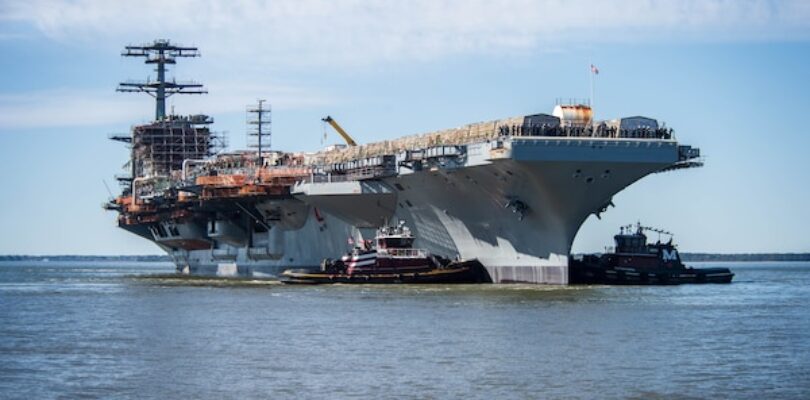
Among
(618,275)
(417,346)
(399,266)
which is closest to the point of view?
(417,346)

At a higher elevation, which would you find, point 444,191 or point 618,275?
point 444,191

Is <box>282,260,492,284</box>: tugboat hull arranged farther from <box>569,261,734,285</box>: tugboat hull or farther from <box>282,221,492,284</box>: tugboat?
<box>569,261,734,285</box>: tugboat hull

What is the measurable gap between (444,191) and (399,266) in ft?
9.18

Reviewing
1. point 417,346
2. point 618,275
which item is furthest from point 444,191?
point 417,346

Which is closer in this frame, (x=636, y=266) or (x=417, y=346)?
(x=417, y=346)

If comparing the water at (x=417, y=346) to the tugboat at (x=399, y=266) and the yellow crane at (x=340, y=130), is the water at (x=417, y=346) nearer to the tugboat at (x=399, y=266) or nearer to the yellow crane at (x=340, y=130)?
the tugboat at (x=399, y=266)

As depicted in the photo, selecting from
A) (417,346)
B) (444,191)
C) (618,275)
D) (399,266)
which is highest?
(444,191)

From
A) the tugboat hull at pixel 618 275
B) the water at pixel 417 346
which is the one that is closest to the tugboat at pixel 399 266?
the tugboat hull at pixel 618 275

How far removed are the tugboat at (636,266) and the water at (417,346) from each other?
4764 mm

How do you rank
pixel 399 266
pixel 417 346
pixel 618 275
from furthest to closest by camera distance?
pixel 618 275, pixel 399 266, pixel 417 346

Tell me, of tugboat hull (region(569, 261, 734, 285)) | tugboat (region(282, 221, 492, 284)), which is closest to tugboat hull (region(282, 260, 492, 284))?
tugboat (region(282, 221, 492, 284))

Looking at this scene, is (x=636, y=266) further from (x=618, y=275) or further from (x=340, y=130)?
(x=340, y=130)

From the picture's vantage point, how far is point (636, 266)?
43.8m

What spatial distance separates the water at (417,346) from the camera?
759 inches
